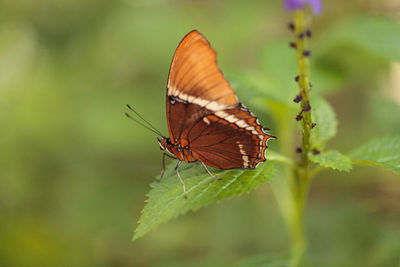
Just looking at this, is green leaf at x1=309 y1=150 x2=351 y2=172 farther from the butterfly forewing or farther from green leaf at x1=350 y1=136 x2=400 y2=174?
the butterfly forewing

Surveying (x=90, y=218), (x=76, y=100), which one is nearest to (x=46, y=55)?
(x=76, y=100)

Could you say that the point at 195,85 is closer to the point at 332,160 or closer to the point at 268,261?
the point at 332,160

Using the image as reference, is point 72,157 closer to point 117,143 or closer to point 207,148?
→ point 117,143

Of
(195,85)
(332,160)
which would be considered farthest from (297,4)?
(332,160)

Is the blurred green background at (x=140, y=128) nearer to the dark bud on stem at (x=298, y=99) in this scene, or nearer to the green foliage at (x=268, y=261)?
the green foliage at (x=268, y=261)

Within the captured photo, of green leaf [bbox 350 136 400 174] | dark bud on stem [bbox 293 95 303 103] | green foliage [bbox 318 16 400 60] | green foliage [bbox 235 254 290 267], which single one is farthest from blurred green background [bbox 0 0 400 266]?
green leaf [bbox 350 136 400 174]
